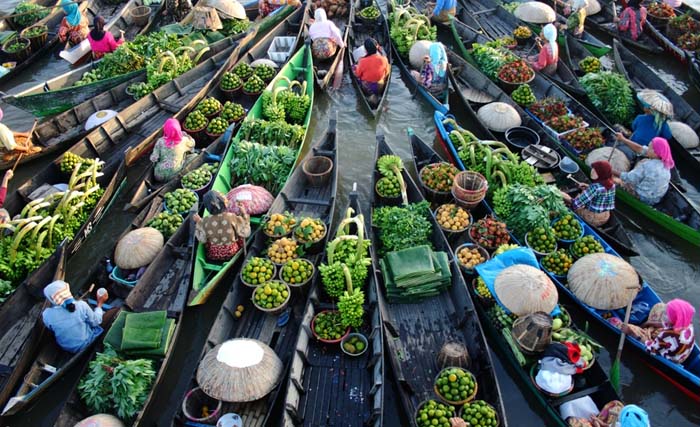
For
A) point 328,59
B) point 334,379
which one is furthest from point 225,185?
point 328,59

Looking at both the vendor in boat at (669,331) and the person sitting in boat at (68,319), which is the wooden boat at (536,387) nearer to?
the vendor in boat at (669,331)

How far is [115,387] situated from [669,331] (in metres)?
9.34

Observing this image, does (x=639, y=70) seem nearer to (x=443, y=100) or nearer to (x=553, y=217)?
(x=443, y=100)

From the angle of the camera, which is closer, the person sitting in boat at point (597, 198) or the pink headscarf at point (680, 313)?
the pink headscarf at point (680, 313)

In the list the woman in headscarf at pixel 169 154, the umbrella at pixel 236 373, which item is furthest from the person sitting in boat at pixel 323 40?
the umbrella at pixel 236 373

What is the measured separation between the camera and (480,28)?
19.1 m

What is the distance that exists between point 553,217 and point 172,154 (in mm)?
9403

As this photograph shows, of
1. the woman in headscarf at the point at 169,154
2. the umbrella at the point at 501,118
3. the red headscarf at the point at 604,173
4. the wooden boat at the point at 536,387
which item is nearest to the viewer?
the wooden boat at the point at 536,387

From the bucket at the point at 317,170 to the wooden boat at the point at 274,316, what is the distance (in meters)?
0.12

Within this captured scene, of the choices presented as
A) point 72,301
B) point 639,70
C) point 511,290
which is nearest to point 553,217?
point 511,290

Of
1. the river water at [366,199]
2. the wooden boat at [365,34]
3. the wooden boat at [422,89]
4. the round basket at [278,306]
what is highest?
the wooden boat at [365,34]

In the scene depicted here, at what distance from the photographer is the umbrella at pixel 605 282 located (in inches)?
355

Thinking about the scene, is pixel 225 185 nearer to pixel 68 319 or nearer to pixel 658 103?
pixel 68 319

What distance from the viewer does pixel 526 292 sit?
836cm
